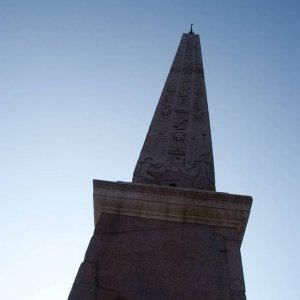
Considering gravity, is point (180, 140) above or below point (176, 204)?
above

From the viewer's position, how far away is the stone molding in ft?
14.0

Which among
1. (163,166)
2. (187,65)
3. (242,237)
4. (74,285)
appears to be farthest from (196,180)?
(187,65)

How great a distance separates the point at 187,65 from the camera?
7.66 metres

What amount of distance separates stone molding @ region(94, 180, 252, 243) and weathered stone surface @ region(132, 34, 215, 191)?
0.43 m

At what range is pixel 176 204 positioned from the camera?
431 cm

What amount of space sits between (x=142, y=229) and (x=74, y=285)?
0.78 meters

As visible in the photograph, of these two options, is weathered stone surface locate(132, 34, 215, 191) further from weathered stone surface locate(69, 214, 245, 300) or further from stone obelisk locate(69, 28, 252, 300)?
weathered stone surface locate(69, 214, 245, 300)

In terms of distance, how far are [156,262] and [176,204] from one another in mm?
600

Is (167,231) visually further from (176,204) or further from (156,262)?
(156,262)

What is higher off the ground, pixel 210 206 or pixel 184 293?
pixel 210 206

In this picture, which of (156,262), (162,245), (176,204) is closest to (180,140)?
(176,204)

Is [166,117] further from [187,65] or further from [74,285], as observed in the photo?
[74,285]

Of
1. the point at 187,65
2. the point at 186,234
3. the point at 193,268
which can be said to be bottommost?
the point at 193,268

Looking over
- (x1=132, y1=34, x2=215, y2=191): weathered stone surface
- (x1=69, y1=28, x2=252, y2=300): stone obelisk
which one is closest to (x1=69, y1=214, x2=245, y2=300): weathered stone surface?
(x1=69, y1=28, x2=252, y2=300): stone obelisk
